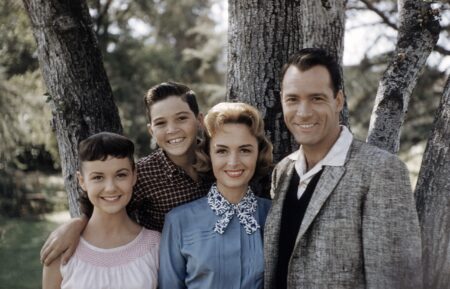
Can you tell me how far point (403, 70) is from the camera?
3.74m

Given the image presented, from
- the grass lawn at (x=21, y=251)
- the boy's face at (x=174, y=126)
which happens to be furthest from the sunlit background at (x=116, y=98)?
the boy's face at (x=174, y=126)

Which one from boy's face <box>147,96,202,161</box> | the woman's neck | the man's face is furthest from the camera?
boy's face <box>147,96,202,161</box>

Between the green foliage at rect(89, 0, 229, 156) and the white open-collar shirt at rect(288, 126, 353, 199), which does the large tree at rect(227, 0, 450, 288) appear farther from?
the green foliage at rect(89, 0, 229, 156)

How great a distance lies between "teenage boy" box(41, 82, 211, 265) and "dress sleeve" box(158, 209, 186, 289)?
0.47 metres

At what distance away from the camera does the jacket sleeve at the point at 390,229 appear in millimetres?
2504

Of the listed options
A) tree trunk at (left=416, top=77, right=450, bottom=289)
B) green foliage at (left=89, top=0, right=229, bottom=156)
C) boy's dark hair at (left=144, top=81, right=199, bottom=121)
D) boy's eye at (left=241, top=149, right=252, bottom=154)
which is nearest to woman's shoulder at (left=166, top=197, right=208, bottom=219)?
boy's eye at (left=241, top=149, right=252, bottom=154)

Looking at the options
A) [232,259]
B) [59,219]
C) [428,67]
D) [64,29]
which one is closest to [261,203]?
[232,259]

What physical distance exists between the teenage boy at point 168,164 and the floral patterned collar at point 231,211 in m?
0.36

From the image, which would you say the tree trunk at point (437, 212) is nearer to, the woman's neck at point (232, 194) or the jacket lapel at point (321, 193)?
the jacket lapel at point (321, 193)

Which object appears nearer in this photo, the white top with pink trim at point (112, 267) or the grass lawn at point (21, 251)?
the white top with pink trim at point (112, 267)

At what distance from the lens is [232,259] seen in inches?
113

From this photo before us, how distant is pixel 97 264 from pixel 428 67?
27.7 feet

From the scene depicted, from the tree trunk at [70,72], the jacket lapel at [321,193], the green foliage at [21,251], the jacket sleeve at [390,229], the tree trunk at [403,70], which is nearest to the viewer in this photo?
the jacket sleeve at [390,229]

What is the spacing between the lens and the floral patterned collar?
9.70ft
